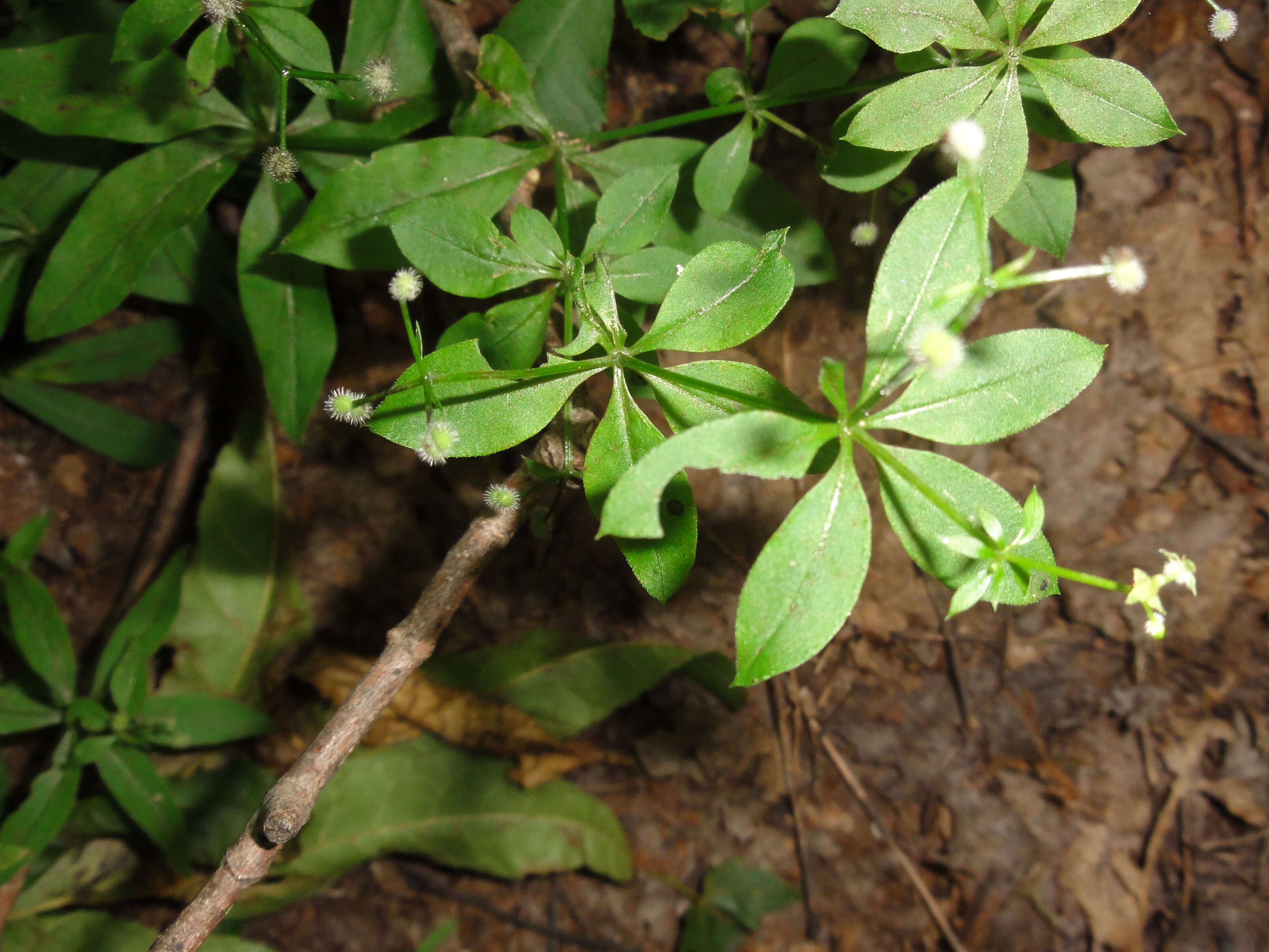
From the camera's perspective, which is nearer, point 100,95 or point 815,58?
point 815,58

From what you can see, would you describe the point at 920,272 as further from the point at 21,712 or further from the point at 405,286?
the point at 21,712

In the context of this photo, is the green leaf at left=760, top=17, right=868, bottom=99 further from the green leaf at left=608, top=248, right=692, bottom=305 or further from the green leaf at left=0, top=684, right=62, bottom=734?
the green leaf at left=0, top=684, right=62, bottom=734

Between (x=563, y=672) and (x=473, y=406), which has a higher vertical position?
(x=473, y=406)

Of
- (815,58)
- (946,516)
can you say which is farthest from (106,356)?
(946,516)

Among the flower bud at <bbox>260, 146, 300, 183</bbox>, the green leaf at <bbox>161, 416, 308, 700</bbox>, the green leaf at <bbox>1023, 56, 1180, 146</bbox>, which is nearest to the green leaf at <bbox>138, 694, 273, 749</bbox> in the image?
the green leaf at <bbox>161, 416, 308, 700</bbox>

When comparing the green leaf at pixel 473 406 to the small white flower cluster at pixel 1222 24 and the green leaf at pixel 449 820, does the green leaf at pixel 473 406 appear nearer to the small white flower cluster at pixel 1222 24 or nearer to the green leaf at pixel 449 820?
the small white flower cluster at pixel 1222 24

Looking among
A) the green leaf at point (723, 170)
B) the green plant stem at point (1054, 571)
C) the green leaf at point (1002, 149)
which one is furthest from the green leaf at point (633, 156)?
the green plant stem at point (1054, 571)

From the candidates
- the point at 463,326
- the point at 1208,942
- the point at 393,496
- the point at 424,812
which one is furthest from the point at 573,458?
the point at 1208,942
